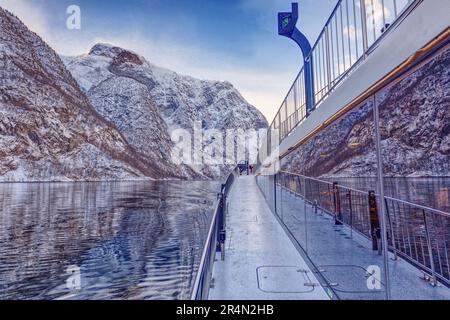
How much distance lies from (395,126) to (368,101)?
0.33m

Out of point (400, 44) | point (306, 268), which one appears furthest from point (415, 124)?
point (306, 268)

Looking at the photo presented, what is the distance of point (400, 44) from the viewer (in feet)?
6.48

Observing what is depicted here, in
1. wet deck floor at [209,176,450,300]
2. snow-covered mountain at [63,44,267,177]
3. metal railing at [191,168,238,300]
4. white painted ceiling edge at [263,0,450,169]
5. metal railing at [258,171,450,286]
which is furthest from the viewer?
snow-covered mountain at [63,44,267,177]

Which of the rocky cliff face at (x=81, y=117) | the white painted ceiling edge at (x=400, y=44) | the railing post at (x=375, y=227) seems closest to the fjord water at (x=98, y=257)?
the railing post at (x=375, y=227)

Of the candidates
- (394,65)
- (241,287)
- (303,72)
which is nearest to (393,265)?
(241,287)

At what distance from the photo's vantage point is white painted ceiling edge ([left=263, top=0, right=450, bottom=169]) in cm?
164

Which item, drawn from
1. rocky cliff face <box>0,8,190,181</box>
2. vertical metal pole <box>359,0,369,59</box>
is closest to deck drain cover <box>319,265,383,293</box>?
vertical metal pole <box>359,0,369,59</box>

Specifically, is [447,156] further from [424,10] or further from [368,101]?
[424,10]

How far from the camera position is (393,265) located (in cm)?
385

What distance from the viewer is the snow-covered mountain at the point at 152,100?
11031 cm

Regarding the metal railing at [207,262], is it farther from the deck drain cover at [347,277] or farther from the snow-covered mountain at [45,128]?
the snow-covered mountain at [45,128]

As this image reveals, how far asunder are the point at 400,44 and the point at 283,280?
9.62ft

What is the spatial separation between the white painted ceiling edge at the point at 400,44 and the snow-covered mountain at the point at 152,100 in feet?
345

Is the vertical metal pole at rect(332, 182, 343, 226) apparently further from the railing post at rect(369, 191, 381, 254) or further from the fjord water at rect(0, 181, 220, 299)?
the fjord water at rect(0, 181, 220, 299)
